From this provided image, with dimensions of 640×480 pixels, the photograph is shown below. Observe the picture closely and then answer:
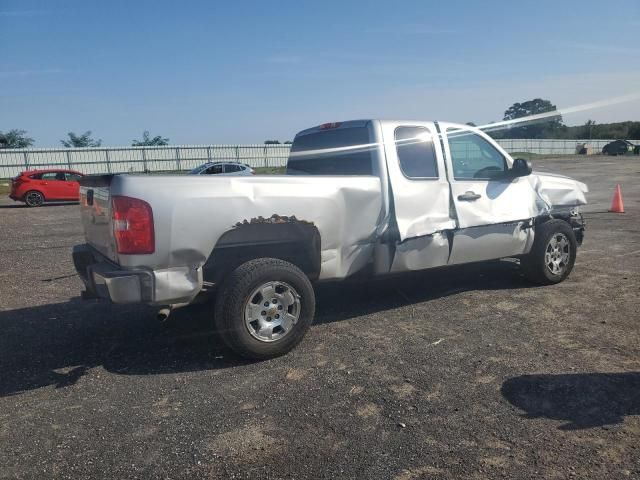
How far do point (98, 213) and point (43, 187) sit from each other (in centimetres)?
1985

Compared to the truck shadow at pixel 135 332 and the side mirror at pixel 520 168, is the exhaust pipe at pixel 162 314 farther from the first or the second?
the side mirror at pixel 520 168

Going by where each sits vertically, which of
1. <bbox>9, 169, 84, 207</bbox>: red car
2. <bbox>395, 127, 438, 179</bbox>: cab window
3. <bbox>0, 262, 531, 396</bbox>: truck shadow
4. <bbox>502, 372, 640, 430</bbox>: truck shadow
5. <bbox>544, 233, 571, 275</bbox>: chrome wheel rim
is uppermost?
<bbox>9, 169, 84, 207</bbox>: red car

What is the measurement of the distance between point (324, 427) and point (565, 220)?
491 centimetres

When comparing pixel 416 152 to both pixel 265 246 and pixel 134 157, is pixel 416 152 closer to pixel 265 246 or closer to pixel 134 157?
pixel 265 246

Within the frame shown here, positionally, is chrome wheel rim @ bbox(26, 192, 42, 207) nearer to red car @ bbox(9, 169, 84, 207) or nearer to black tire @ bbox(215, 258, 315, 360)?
red car @ bbox(9, 169, 84, 207)

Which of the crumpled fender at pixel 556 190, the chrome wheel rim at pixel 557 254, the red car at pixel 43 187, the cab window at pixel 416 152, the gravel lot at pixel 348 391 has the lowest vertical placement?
the gravel lot at pixel 348 391

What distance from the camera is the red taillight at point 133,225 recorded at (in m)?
3.95

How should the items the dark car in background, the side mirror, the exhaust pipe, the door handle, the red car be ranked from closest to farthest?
the exhaust pipe, the door handle, the side mirror, the red car, the dark car in background

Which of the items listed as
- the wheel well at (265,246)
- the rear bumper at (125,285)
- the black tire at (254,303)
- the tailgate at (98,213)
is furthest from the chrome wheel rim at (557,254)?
the tailgate at (98,213)

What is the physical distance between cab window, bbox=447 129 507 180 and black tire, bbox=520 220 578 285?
94cm

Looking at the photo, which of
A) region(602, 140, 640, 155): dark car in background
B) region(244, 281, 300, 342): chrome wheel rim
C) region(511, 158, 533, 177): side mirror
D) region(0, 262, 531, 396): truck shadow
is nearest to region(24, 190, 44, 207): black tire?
region(0, 262, 531, 396): truck shadow

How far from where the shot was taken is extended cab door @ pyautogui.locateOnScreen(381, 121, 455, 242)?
5254 mm

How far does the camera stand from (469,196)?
19.0 feet

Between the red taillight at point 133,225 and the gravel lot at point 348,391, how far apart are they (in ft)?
3.42
